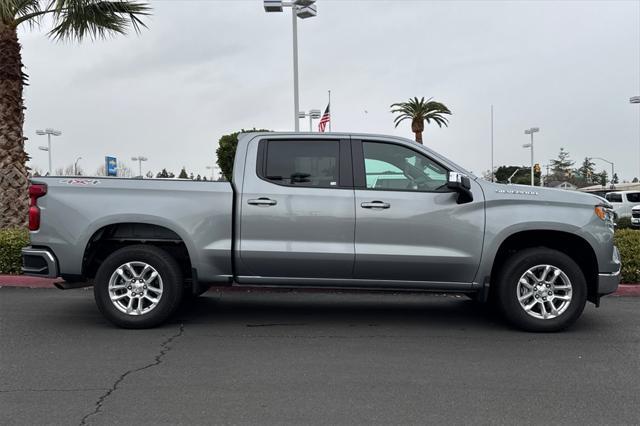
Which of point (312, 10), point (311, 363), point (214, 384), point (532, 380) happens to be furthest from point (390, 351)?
point (312, 10)

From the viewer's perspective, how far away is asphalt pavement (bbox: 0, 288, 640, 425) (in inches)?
153

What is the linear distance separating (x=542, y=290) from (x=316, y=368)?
8.59ft

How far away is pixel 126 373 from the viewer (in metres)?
4.66

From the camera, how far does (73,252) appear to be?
595cm

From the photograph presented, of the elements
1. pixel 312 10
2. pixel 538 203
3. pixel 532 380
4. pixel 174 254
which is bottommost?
pixel 532 380

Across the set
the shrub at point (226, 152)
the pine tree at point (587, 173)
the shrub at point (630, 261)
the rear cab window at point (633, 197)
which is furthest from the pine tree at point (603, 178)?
the shrub at point (630, 261)

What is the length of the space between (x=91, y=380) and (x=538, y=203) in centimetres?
452

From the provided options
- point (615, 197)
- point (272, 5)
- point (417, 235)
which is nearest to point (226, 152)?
point (272, 5)

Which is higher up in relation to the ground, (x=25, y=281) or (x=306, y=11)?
(x=306, y=11)

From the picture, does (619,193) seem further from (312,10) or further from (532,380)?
(532,380)

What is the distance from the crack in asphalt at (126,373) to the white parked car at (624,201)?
29.0 m

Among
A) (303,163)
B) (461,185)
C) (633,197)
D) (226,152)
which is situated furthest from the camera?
(633,197)

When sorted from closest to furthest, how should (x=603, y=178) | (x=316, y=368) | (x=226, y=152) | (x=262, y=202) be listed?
(x=316, y=368) < (x=262, y=202) < (x=226, y=152) < (x=603, y=178)

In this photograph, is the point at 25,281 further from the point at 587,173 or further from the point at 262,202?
the point at 587,173
